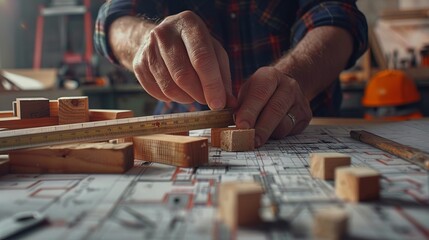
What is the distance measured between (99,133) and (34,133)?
0.13 meters

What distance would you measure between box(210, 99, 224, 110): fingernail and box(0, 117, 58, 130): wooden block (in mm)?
397

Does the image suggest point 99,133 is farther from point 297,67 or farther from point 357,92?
point 357,92

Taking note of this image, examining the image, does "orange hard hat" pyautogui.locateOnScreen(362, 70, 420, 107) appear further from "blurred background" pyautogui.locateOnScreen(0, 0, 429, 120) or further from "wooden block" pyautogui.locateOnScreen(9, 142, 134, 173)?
"wooden block" pyautogui.locateOnScreen(9, 142, 134, 173)

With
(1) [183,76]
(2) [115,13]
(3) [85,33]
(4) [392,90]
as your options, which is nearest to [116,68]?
(3) [85,33]

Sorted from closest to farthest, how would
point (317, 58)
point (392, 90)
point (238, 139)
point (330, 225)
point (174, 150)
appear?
point (330, 225) < point (174, 150) < point (238, 139) < point (317, 58) < point (392, 90)

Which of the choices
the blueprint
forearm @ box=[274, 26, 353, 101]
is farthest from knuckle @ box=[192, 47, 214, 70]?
forearm @ box=[274, 26, 353, 101]

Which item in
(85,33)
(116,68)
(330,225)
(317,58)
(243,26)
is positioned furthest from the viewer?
(85,33)

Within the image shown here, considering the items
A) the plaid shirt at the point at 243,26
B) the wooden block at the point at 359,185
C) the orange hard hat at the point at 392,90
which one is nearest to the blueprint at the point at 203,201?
the wooden block at the point at 359,185

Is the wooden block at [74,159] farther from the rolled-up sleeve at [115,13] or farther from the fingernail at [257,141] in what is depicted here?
the rolled-up sleeve at [115,13]

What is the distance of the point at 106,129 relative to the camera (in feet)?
2.83

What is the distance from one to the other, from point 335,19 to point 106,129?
3.13 ft

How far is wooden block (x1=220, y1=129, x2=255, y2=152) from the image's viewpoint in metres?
0.92

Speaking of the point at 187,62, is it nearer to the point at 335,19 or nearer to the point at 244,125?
the point at 244,125

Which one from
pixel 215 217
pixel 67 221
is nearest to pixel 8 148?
pixel 67 221
